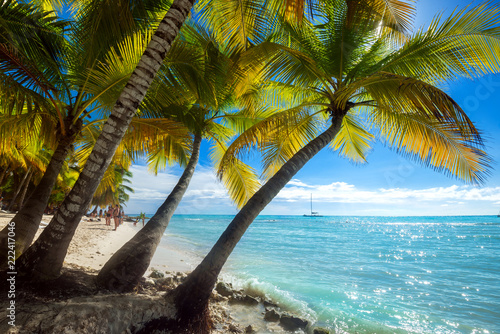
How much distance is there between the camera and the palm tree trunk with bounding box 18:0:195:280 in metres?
3.35

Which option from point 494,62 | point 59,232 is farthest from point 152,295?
point 494,62

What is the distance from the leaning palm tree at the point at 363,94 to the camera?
3.61 metres

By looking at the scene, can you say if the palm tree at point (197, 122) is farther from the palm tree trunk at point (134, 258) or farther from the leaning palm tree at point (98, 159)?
the leaning palm tree at point (98, 159)

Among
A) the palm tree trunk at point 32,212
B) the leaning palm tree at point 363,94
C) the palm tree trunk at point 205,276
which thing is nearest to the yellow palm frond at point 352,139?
the leaning palm tree at point 363,94

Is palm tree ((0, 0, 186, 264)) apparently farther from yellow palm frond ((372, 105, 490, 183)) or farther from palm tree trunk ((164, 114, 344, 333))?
yellow palm frond ((372, 105, 490, 183))

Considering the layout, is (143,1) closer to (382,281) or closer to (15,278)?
(15,278)

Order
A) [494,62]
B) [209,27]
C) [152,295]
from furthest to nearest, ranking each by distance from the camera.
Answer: [209,27]
[494,62]
[152,295]

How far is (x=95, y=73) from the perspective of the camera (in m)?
4.26

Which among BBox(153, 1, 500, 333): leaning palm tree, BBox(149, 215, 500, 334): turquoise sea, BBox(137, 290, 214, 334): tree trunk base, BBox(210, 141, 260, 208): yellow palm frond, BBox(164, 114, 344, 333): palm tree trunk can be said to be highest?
BBox(153, 1, 500, 333): leaning palm tree

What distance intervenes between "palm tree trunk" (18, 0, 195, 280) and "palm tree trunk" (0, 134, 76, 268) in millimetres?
827

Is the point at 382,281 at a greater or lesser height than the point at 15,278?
lesser

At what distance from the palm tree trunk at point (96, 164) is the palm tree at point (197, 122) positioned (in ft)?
2.91

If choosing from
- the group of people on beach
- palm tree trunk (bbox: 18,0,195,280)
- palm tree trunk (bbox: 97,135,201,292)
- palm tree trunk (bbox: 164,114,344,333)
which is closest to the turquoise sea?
palm tree trunk (bbox: 164,114,344,333)

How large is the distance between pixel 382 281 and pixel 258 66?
8.45m
